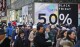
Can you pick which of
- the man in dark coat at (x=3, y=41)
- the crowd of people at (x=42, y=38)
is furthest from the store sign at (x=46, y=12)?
the man in dark coat at (x=3, y=41)

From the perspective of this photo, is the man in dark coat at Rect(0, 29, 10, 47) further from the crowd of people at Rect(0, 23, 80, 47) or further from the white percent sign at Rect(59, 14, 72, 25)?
the white percent sign at Rect(59, 14, 72, 25)

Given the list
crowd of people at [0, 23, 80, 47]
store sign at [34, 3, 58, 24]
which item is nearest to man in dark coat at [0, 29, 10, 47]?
crowd of people at [0, 23, 80, 47]

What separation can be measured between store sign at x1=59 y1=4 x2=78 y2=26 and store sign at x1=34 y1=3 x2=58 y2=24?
0.46 m

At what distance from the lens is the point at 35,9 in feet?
101

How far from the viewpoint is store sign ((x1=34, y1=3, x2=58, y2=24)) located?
30.1m

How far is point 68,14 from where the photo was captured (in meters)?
31.0

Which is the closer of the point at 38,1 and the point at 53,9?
the point at 53,9

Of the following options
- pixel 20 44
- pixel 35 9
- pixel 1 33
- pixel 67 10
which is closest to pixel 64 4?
pixel 67 10

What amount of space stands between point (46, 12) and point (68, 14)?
189 centimetres

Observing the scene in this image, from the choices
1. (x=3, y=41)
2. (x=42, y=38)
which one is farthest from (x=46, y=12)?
(x=3, y=41)

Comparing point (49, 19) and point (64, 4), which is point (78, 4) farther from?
point (49, 19)

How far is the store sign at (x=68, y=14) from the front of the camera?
30.6 metres

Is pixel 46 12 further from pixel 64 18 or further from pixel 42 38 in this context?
pixel 42 38

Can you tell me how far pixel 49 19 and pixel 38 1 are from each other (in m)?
3.74
